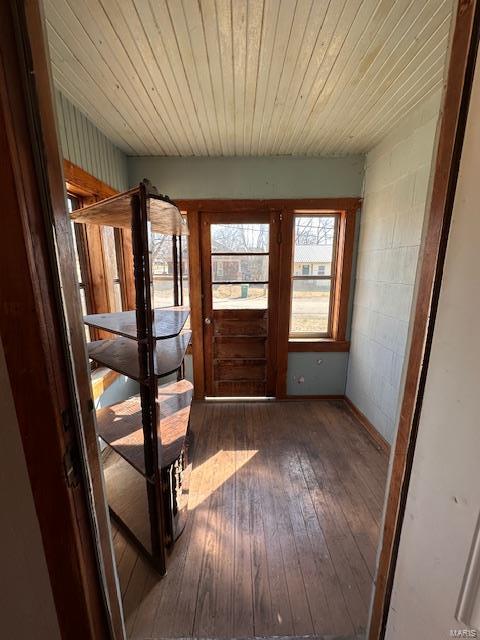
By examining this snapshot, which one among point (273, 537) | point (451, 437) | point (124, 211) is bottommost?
point (273, 537)

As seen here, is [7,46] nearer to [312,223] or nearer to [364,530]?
[364,530]

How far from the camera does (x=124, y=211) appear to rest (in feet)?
3.96

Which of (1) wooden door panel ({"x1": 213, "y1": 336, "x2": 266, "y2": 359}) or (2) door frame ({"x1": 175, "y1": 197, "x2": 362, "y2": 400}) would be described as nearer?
(2) door frame ({"x1": 175, "y1": 197, "x2": 362, "y2": 400})

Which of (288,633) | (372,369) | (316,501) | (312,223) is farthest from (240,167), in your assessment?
(288,633)

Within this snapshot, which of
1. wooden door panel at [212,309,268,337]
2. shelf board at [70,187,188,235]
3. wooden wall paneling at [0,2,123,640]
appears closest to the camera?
wooden wall paneling at [0,2,123,640]

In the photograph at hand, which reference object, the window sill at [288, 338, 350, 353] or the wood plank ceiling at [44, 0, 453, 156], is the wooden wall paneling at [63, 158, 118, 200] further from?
the window sill at [288, 338, 350, 353]

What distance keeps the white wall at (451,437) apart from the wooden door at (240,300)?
216 cm

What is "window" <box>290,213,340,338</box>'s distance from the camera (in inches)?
105

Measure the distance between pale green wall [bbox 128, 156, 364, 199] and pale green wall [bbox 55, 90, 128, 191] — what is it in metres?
0.24

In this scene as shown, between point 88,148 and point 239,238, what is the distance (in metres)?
1.40

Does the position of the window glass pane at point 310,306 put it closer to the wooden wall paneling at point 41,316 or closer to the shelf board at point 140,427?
the shelf board at point 140,427

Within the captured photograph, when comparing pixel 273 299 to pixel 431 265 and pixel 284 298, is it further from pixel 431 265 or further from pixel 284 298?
pixel 431 265

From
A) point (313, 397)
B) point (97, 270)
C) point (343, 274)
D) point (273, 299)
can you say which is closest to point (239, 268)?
point (273, 299)

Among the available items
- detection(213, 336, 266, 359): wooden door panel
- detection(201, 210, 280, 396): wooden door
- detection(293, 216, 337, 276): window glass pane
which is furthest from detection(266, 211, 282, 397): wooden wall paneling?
detection(293, 216, 337, 276): window glass pane
